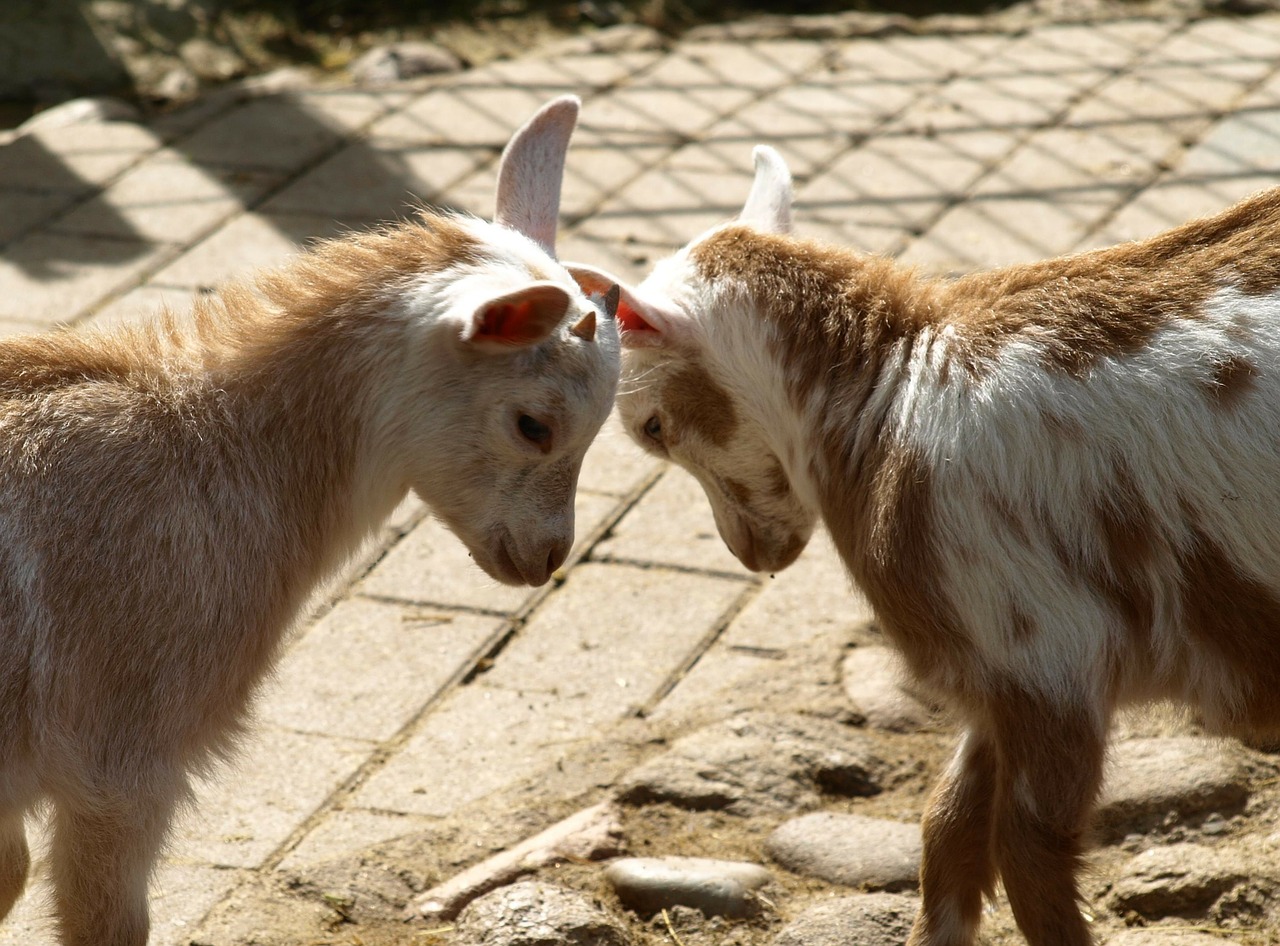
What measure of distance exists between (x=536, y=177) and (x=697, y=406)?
0.70 meters

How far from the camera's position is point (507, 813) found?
419 cm

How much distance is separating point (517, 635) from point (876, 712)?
1.16 meters

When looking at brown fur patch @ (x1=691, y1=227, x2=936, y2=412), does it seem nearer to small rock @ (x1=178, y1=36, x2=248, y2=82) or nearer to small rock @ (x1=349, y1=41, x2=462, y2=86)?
small rock @ (x1=349, y1=41, x2=462, y2=86)

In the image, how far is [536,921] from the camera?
3.63 metres

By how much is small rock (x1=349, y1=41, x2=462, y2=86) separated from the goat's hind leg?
6.23 meters

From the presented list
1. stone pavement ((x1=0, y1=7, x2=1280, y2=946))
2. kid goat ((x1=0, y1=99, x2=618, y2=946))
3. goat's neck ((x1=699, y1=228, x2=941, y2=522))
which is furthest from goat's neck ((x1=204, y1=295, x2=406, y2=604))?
goat's neck ((x1=699, y1=228, x2=941, y2=522))

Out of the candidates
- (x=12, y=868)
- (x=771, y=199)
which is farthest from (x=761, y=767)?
(x=12, y=868)

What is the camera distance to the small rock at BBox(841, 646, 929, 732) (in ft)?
14.8

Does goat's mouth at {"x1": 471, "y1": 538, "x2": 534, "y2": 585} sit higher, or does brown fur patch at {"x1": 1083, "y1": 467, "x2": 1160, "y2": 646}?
brown fur patch at {"x1": 1083, "y1": 467, "x2": 1160, "y2": 646}

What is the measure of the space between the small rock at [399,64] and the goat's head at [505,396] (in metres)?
5.80

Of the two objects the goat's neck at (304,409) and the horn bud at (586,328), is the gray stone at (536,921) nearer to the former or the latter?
the goat's neck at (304,409)

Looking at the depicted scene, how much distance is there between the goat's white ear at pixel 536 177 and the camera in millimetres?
3900

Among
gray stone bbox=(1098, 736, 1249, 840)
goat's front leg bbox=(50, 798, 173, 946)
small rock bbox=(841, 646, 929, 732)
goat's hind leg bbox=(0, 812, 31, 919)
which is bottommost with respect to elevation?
small rock bbox=(841, 646, 929, 732)

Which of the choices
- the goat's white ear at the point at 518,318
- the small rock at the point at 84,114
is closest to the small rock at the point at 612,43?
the small rock at the point at 84,114
